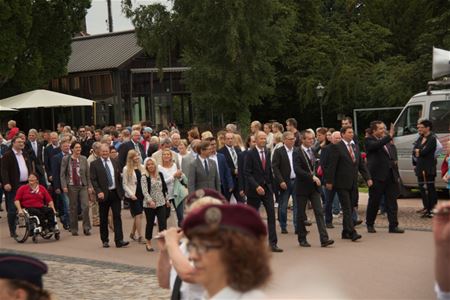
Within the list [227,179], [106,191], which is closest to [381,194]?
[227,179]

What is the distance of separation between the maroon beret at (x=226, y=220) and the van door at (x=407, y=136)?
18042 millimetres

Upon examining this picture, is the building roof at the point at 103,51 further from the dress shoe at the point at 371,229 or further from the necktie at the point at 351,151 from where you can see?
the dress shoe at the point at 371,229

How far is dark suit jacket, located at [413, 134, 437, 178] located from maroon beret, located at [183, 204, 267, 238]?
14.8 meters

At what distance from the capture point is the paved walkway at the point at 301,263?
10.7 metres

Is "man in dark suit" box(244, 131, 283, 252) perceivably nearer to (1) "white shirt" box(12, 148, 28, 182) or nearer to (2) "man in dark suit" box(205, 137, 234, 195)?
(2) "man in dark suit" box(205, 137, 234, 195)


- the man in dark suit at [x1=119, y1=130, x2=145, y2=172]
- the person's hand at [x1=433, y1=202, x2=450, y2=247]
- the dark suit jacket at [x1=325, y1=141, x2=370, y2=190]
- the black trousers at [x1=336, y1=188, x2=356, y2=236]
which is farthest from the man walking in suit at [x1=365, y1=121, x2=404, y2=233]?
the person's hand at [x1=433, y1=202, x2=450, y2=247]

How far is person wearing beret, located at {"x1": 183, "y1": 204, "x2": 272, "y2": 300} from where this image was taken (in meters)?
3.13

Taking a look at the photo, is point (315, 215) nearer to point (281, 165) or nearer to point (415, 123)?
point (281, 165)

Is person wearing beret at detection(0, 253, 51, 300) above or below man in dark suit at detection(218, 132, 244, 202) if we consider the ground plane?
above

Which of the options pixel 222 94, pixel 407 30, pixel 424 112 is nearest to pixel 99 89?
pixel 222 94

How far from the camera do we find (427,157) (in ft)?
58.4

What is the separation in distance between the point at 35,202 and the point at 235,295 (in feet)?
45.4

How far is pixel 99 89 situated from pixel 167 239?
47657 millimetres

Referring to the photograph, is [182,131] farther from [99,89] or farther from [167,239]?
[167,239]
